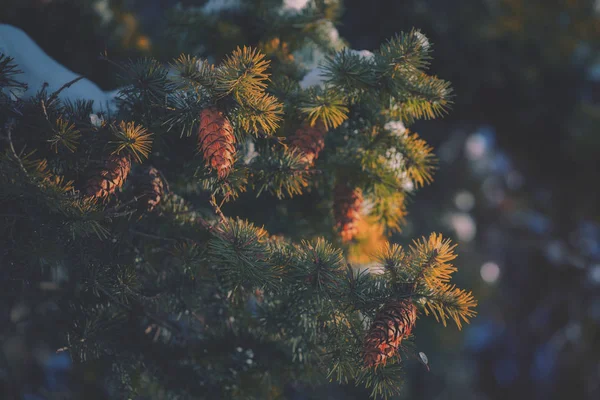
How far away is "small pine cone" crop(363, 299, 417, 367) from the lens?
1.79 feet

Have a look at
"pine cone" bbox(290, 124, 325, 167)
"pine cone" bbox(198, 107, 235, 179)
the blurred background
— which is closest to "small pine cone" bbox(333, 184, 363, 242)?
"pine cone" bbox(290, 124, 325, 167)

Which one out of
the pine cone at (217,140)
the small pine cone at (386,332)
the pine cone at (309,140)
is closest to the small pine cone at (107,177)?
the pine cone at (217,140)

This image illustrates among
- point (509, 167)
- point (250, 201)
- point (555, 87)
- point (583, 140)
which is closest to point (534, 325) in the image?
point (509, 167)

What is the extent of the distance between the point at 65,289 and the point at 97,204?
0.43 m

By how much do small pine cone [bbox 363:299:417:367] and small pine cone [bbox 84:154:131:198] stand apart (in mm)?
355

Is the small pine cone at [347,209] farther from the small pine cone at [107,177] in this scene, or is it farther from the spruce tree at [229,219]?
the small pine cone at [107,177]

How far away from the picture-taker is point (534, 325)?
307cm

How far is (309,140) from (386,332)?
0.32m

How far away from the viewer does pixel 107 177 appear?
2.01ft

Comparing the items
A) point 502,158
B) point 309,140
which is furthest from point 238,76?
point 502,158

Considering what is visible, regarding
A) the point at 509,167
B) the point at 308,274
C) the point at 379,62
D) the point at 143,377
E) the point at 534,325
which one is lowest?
the point at 143,377

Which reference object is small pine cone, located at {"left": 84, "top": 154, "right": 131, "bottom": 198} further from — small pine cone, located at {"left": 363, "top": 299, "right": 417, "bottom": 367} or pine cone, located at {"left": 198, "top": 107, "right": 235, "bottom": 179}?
small pine cone, located at {"left": 363, "top": 299, "right": 417, "bottom": 367}

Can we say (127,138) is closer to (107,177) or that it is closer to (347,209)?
(107,177)

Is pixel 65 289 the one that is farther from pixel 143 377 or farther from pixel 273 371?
pixel 273 371
